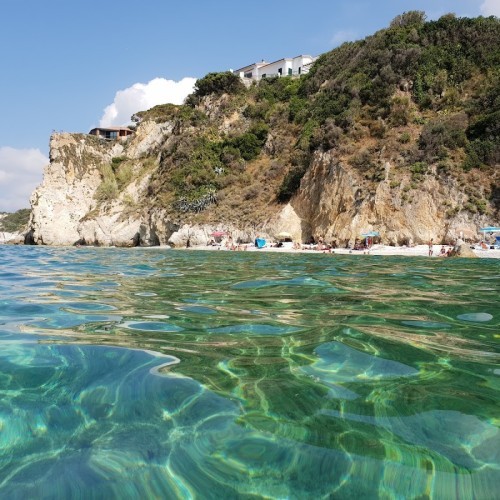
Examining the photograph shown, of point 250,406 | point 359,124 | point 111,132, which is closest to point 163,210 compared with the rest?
point 359,124

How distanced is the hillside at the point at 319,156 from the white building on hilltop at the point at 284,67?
16.5 meters

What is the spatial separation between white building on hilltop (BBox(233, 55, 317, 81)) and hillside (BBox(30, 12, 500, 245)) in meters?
16.5

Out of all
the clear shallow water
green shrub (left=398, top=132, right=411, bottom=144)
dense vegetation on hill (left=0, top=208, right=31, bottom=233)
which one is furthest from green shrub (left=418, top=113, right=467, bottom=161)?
dense vegetation on hill (left=0, top=208, right=31, bottom=233)

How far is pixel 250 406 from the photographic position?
2.36m

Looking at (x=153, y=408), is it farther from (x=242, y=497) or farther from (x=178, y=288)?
(x=178, y=288)

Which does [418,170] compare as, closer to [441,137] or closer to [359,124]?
[441,137]

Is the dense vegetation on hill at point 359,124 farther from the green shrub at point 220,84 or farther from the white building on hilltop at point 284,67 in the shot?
the white building on hilltop at point 284,67

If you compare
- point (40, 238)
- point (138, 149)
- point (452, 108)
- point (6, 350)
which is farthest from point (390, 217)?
point (40, 238)

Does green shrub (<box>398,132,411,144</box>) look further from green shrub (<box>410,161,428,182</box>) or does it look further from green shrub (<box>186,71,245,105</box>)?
green shrub (<box>186,71,245,105</box>)

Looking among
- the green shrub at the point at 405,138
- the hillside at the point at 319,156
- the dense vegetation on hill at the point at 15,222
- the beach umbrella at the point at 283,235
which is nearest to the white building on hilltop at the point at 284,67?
the hillside at the point at 319,156

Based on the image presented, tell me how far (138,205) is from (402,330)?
4896cm

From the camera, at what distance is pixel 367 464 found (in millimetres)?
1843

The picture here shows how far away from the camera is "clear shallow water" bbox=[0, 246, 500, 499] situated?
1763 mm

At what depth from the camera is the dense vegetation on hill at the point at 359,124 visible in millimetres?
31062
